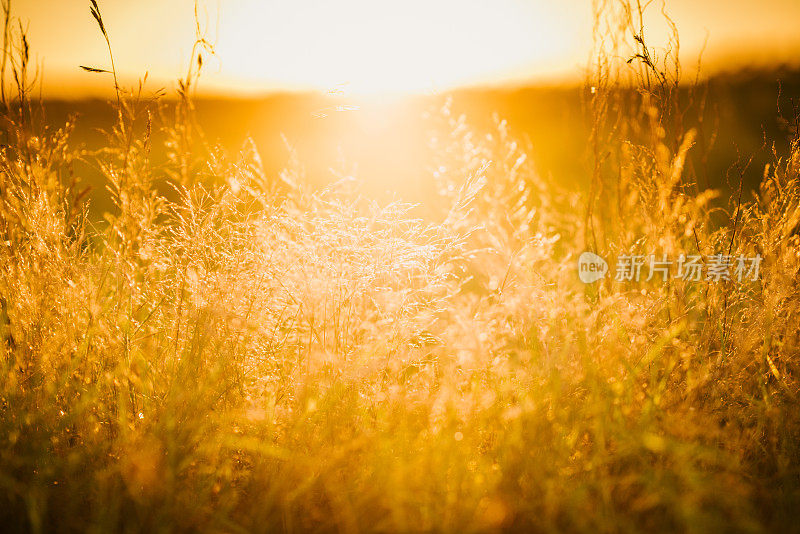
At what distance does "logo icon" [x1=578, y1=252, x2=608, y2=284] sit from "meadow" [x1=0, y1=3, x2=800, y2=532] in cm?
4

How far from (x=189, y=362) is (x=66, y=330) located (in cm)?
51

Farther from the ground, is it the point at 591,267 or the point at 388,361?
the point at 591,267

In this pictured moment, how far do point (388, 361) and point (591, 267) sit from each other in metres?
1.03

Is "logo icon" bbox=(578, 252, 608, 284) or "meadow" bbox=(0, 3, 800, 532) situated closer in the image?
"meadow" bbox=(0, 3, 800, 532)

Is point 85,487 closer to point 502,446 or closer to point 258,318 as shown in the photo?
point 258,318

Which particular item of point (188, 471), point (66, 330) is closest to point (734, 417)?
point (188, 471)

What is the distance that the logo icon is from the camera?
252cm

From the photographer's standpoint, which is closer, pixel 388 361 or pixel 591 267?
pixel 388 361

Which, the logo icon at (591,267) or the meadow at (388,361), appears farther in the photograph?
the logo icon at (591,267)

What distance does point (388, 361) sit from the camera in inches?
83.4

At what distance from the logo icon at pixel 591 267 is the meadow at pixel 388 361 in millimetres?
38

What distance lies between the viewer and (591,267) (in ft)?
8.47

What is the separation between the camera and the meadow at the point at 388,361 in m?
1.73

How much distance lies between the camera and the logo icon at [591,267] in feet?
8.28
